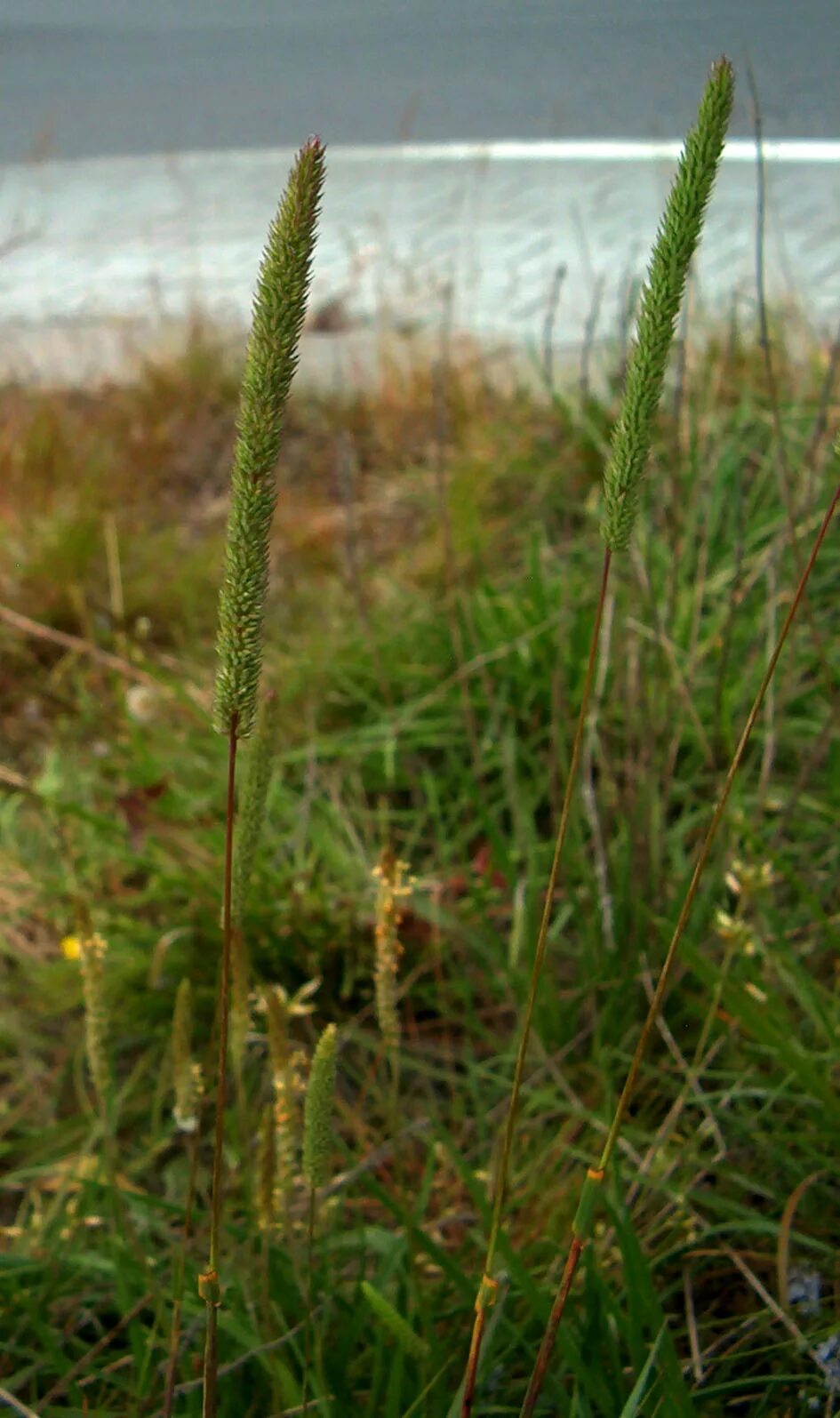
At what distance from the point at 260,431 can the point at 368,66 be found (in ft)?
29.3

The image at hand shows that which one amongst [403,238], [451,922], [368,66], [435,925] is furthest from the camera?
[368,66]

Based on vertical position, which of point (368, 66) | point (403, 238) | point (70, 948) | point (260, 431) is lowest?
point (70, 948)

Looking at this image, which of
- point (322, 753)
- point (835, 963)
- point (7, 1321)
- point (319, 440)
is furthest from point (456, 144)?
point (7, 1321)

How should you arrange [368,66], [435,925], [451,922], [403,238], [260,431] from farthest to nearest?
[368,66]
[403,238]
[435,925]
[451,922]
[260,431]

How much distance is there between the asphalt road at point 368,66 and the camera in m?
6.96

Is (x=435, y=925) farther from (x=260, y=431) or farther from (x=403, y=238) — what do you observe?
(x=403, y=238)

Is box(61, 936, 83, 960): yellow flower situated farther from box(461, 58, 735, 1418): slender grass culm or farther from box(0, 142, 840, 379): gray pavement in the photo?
box(0, 142, 840, 379): gray pavement

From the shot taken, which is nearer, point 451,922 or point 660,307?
point 660,307

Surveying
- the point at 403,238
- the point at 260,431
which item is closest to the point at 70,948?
the point at 260,431

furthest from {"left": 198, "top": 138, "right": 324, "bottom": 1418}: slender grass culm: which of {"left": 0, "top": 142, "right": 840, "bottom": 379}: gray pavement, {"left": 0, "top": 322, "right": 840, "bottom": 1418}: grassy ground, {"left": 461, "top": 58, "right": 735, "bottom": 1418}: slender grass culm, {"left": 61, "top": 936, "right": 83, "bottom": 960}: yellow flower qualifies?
{"left": 0, "top": 142, "right": 840, "bottom": 379}: gray pavement

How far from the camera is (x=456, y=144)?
294 inches

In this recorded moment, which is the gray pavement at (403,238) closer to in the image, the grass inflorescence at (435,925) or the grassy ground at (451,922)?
the grassy ground at (451,922)

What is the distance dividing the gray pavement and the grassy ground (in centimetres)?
99

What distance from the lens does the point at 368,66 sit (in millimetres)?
8938
